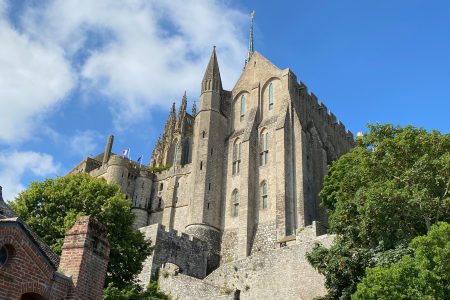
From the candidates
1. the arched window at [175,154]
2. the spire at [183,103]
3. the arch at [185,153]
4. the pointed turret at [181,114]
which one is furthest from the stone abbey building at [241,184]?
the spire at [183,103]

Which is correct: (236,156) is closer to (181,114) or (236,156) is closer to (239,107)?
(239,107)

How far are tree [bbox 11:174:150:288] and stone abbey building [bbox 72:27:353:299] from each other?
5435 millimetres

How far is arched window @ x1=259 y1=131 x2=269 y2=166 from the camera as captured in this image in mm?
48156

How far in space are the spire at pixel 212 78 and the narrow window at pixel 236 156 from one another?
267 inches

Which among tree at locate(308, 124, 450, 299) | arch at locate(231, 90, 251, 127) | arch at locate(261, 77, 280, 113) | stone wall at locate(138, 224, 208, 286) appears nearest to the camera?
tree at locate(308, 124, 450, 299)

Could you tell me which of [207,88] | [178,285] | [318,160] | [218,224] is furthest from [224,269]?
[207,88]

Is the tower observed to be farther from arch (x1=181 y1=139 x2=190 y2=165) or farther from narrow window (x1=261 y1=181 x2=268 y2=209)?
arch (x1=181 y1=139 x2=190 y2=165)

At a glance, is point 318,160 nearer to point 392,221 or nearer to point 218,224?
point 218,224

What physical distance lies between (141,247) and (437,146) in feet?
56.4

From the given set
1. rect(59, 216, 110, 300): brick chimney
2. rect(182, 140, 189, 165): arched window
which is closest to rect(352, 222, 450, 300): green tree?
rect(59, 216, 110, 300): brick chimney

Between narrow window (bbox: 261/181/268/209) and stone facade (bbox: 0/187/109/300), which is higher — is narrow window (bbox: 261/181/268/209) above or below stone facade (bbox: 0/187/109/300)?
above

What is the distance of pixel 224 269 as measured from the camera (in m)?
34.2

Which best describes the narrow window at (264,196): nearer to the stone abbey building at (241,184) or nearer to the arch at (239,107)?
the stone abbey building at (241,184)

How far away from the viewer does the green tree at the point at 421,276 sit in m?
17.9
